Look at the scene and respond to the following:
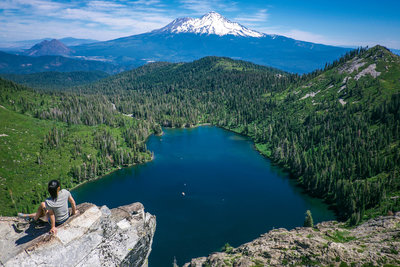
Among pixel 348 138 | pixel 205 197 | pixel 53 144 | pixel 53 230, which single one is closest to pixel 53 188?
pixel 53 230

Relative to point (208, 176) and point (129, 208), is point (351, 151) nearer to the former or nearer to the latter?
point (208, 176)

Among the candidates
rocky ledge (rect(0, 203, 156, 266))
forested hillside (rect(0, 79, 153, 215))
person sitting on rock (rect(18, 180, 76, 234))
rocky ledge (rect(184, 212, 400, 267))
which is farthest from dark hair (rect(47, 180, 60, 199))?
forested hillside (rect(0, 79, 153, 215))

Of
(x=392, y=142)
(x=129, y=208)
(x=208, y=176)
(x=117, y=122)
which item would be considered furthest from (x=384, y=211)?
(x=117, y=122)

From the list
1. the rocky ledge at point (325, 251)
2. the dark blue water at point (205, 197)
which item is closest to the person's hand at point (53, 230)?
the rocky ledge at point (325, 251)

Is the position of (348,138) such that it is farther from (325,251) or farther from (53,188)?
(53,188)

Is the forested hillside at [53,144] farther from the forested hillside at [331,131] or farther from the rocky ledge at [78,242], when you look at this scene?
the rocky ledge at [78,242]
